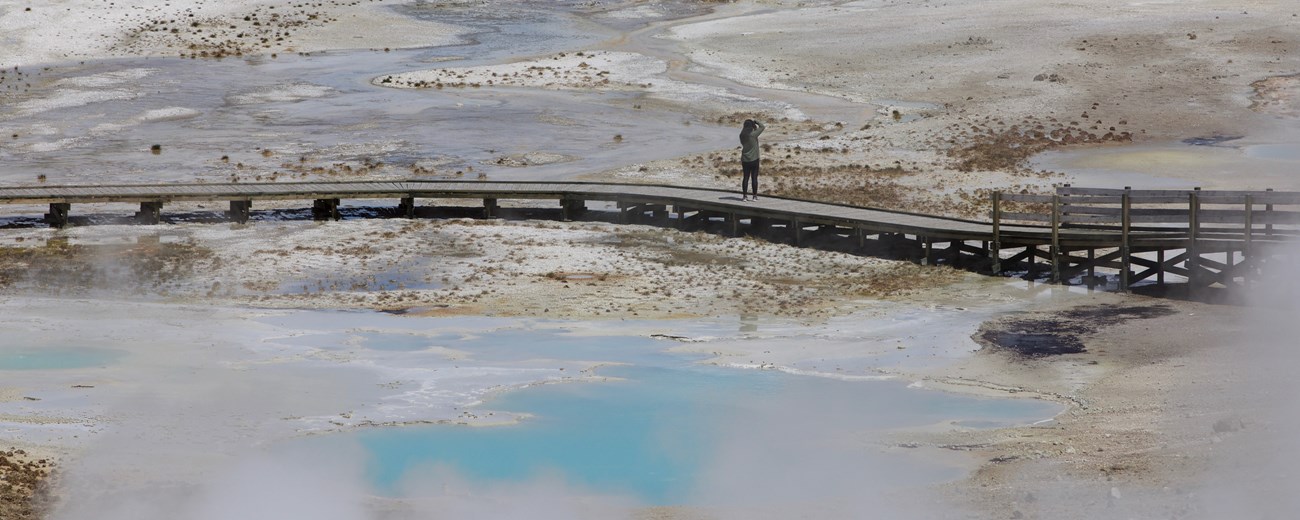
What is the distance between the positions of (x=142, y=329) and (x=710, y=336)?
6777 millimetres

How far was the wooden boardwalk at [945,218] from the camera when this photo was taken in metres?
21.7

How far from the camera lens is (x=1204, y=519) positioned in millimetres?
11711

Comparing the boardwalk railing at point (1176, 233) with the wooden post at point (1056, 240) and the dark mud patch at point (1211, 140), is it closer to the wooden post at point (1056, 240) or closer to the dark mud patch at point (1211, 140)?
the wooden post at point (1056, 240)

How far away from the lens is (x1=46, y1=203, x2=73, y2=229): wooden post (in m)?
28.1

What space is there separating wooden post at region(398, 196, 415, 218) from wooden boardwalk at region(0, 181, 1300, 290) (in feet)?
0.16

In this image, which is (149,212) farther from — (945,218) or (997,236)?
(997,236)

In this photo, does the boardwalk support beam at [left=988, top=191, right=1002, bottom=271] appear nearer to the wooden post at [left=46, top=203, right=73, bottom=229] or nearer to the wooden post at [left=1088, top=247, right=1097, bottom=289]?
the wooden post at [left=1088, top=247, right=1097, bottom=289]

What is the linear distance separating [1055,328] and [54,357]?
1141 cm

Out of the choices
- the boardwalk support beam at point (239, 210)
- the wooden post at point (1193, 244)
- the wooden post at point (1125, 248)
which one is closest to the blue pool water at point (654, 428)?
the wooden post at point (1125, 248)

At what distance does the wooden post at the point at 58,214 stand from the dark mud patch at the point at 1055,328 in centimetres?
1634

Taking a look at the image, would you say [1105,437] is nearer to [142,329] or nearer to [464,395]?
[464,395]

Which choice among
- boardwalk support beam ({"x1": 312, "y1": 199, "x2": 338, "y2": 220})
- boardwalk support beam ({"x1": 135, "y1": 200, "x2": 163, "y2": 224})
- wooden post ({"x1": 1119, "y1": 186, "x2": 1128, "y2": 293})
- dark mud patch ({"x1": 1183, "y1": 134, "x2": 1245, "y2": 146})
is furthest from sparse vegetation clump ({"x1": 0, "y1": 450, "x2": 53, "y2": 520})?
dark mud patch ({"x1": 1183, "y1": 134, "x2": 1245, "y2": 146})

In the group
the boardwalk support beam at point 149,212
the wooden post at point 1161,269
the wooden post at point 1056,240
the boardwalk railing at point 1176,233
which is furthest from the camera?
the boardwalk support beam at point 149,212

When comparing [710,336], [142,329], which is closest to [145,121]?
[142,329]
